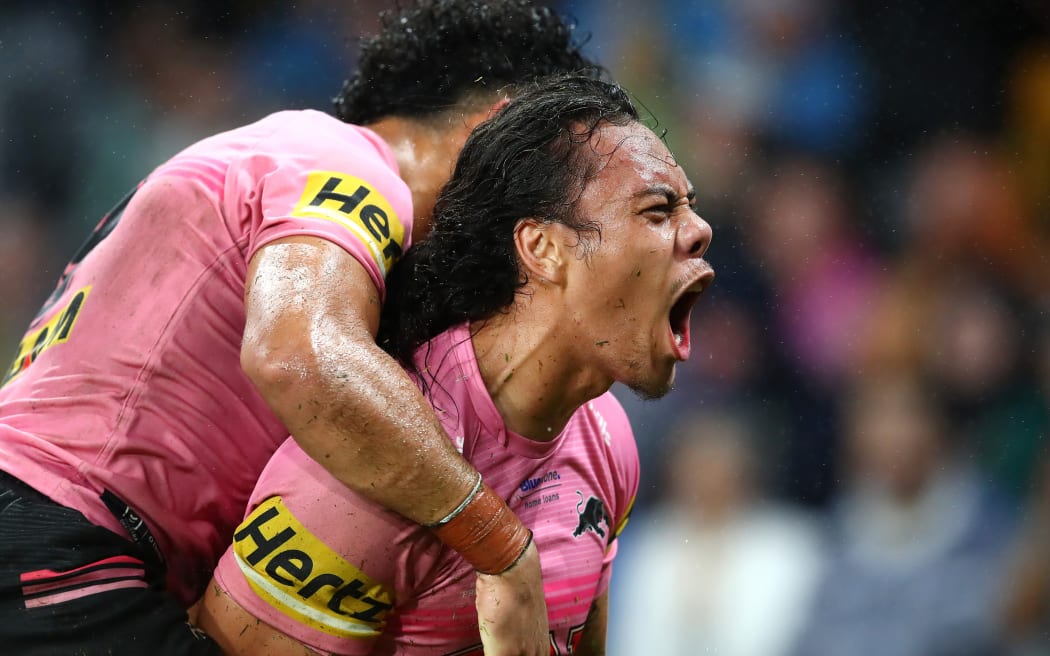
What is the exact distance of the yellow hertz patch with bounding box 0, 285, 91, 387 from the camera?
2.07 metres

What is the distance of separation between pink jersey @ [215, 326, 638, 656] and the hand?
150 mm

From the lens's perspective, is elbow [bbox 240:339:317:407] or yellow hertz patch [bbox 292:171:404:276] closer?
elbow [bbox 240:339:317:407]

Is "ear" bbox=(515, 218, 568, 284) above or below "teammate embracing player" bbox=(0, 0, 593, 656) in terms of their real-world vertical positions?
above

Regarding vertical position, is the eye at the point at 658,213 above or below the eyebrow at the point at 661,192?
below

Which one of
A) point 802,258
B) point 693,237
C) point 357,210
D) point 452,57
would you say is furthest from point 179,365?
point 802,258

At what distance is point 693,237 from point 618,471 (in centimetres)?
47

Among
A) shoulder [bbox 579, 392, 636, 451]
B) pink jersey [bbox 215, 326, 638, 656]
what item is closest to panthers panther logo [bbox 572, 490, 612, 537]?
pink jersey [bbox 215, 326, 638, 656]

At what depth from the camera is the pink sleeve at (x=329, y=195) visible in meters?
1.84

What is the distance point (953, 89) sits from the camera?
14.6 ft

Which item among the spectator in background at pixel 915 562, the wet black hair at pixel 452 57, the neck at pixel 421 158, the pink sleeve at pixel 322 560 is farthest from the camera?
the spectator in background at pixel 915 562

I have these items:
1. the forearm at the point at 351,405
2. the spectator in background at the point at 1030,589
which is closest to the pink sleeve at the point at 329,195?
the forearm at the point at 351,405

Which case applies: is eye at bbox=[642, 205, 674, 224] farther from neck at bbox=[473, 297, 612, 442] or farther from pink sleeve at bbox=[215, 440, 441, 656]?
pink sleeve at bbox=[215, 440, 441, 656]

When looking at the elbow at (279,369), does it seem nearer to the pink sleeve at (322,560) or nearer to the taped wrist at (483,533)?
the pink sleeve at (322,560)

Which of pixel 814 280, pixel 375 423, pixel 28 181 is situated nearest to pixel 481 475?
pixel 375 423
